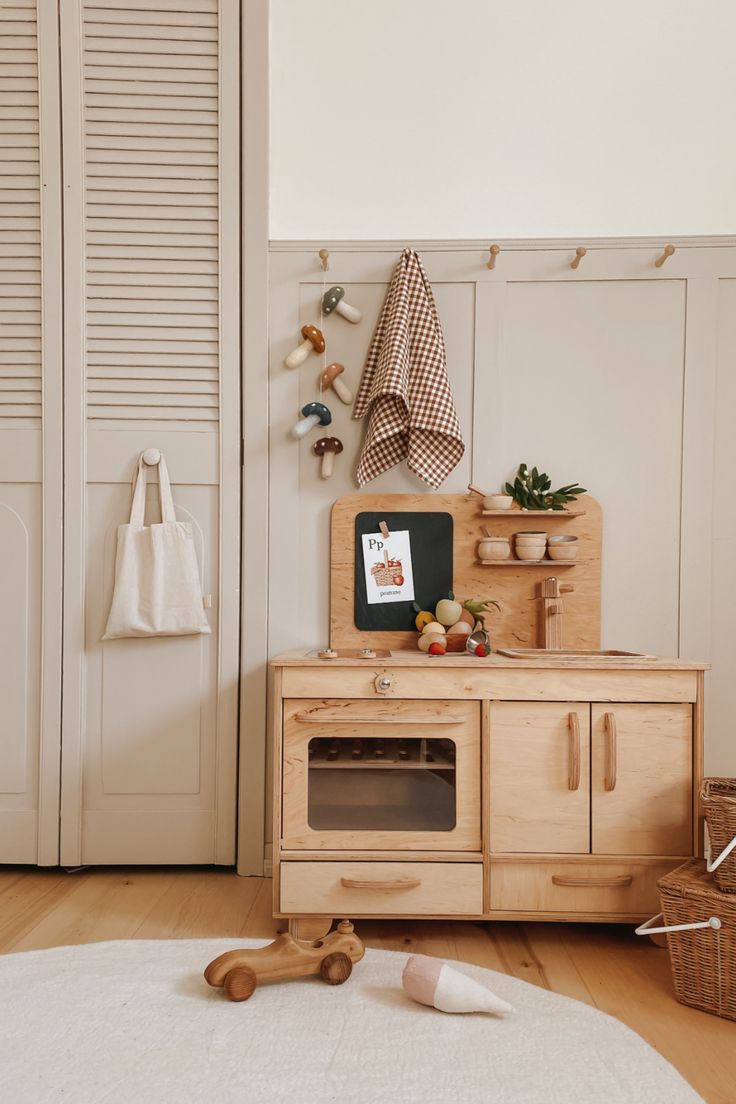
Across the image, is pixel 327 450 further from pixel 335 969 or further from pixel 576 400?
pixel 335 969

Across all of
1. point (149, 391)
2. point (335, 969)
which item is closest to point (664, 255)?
point (149, 391)

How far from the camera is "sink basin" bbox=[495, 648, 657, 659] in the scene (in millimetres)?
2117

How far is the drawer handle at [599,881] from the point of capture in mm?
1938

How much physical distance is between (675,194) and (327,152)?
1173 millimetres

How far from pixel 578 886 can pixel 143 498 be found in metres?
1.65

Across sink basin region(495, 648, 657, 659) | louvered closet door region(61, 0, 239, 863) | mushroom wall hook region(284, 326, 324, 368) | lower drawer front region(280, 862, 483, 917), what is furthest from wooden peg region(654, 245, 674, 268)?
lower drawer front region(280, 862, 483, 917)

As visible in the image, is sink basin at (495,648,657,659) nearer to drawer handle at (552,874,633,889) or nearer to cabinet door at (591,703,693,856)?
cabinet door at (591,703,693,856)

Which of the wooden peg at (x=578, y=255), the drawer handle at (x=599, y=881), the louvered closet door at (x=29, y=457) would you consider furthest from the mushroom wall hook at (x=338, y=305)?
the drawer handle at (x=599, y=881)

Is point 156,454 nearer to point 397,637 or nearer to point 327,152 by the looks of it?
point 397,637

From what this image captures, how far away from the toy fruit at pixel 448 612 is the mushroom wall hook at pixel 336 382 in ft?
2.33

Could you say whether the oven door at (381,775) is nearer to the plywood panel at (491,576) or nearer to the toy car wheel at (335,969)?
the toy car wheel at (335,969)

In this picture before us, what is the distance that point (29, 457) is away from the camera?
2.42 m

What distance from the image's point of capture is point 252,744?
2408 millimetres

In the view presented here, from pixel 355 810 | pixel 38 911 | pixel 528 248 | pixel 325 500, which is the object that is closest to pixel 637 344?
pixel 528 248
